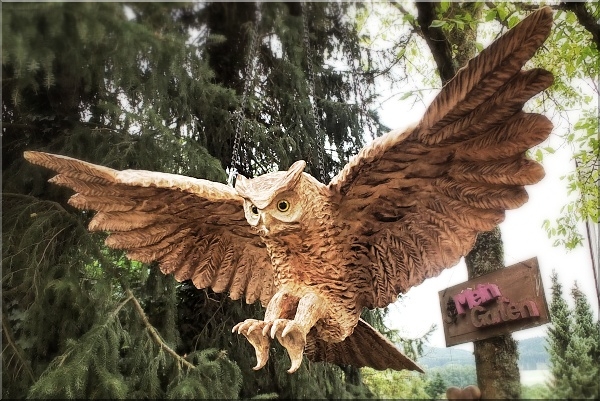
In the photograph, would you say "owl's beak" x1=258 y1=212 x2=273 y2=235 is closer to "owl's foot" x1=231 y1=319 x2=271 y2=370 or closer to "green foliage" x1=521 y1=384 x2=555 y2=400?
"owl's foot" x1=231 y1=319 x2=271 y2=370

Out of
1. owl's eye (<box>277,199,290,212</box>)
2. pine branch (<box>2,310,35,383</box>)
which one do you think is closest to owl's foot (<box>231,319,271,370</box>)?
owl's eye (<box>277,199,290,212</box>)

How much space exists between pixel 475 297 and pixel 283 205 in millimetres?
1343

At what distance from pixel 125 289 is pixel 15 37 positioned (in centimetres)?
148

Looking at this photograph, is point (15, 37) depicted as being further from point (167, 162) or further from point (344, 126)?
point (344, 126)

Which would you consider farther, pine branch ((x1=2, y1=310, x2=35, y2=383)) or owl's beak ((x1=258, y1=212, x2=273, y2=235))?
pine branch ((x1=2, y1=310, x2=35, y2=383))

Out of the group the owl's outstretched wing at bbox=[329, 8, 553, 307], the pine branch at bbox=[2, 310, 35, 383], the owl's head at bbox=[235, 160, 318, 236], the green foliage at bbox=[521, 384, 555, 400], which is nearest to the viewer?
the owl's outstretched wing at bbox=[329, 8, 553, 307]

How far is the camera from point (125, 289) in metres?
2.04

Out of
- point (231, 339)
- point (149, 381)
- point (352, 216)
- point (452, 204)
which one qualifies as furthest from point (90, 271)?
point (452, 204)

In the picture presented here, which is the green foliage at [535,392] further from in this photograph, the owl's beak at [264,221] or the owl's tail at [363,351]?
the owl's beak at [264,221]

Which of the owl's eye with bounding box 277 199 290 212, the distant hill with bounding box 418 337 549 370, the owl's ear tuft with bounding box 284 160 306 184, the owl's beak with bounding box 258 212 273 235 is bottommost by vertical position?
the distant hill with bounding box 418 337 549 370

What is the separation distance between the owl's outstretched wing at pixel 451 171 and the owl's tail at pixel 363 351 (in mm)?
155

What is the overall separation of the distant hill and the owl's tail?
2.89ft

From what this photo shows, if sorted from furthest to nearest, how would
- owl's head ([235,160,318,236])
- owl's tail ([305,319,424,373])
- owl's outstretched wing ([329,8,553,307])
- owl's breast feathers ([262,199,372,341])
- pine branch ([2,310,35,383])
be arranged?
pine branch ([2,310,35,383]), owl's tail ([305,319,424,373]), owl's breast feathers ([262,199,372,341]), owl's head ([235,160,318,236]), owl's outstretched wing ([329,8,553,307])

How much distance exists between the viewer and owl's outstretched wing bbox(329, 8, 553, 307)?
841 millimetres
